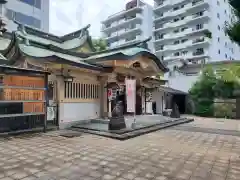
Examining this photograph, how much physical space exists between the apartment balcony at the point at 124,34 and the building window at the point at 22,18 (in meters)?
25.6

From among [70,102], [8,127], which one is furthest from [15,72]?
[70,102]

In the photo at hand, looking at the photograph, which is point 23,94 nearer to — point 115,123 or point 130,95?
point 115,123

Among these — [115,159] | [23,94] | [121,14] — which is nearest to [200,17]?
[121,14]

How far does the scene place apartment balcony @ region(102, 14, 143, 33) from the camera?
48.2m

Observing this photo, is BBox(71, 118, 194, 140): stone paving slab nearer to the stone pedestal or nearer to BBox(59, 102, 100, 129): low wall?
the stone pedestal

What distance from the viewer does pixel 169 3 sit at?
44.8 m

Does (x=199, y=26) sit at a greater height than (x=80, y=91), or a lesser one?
greater

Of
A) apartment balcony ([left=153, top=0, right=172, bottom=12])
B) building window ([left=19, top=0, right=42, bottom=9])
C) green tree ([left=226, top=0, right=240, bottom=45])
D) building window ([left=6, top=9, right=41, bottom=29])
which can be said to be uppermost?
apartment balcony ([left=153, top=0, right=172, bottom=12])

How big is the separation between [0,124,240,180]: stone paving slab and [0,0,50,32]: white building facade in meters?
21.0

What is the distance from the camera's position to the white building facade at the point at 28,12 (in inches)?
947

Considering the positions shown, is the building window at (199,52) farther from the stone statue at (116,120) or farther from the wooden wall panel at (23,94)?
the wooden wall panel at (23,94)

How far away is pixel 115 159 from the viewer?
17.3ft

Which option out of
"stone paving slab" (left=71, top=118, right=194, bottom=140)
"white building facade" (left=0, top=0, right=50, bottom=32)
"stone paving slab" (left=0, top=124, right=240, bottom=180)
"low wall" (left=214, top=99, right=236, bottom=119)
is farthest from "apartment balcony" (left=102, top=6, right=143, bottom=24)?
"stone paving slab" (left=0, top=124, right=240, bottom=180)

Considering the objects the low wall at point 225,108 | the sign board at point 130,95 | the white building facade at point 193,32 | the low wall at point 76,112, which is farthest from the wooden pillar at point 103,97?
the white building facade at point 193,32
